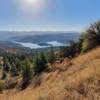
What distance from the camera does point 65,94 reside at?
265 inches

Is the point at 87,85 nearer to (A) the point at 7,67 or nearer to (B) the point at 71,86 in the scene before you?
(B) the point at 71,86

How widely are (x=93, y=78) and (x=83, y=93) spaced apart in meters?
1.17

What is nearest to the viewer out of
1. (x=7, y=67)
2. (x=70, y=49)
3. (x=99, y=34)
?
(x=99, y=34)

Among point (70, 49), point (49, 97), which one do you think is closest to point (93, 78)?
point (49, 97)

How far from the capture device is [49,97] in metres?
6.81

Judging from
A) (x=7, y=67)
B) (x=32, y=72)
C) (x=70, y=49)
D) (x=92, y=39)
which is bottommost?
(x=7, y=67)

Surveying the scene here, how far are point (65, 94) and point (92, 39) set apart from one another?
24.8m

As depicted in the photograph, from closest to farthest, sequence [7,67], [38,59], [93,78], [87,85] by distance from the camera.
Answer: [87,85] < [93,78] < [38,59] < [7,67]

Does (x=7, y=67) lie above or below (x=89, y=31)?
below

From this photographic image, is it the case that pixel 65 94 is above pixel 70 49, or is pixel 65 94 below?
above

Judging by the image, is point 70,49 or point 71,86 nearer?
point 71,86

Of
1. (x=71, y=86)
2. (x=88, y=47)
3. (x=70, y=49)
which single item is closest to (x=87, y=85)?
(x=71, y=86)

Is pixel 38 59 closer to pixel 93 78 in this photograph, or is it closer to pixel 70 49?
pixel 70 49

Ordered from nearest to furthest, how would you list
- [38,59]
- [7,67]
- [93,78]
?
[93,78]
[38,59]
[7,67]
